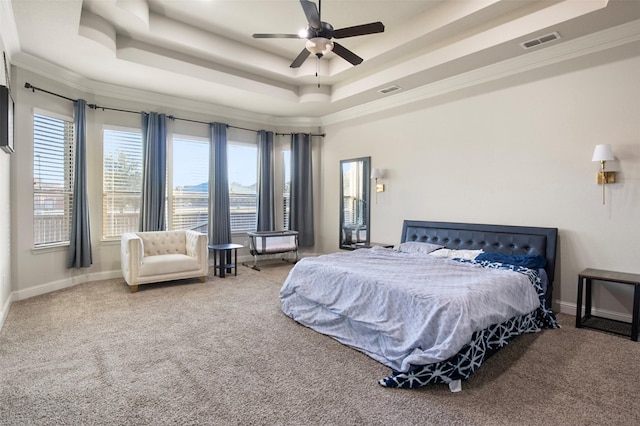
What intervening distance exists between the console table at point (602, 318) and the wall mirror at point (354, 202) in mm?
3306

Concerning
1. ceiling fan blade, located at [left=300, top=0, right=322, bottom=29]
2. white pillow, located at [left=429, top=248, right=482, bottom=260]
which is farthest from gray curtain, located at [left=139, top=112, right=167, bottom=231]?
white pillow, located at [left=429, top=248, right=482, bottom=260]

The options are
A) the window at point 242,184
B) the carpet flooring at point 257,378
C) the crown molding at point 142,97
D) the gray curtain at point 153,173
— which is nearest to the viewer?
the carpet flooring at point 257,378

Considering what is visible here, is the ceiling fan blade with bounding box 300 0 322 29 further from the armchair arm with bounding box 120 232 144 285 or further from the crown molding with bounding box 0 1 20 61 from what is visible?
the armchair arm with bounding box 120 232 144 285

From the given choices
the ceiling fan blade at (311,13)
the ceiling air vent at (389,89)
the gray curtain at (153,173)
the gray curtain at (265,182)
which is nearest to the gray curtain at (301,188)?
the gray curtain at (265,182)

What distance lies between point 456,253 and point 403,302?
2038mm

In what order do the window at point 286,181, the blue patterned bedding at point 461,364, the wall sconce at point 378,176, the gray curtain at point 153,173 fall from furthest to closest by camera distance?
the window at point 286,181 → the wall sconce at point 378,176 → the gray curtain at point 153,173 → the blue patterned bedding at point 461,364

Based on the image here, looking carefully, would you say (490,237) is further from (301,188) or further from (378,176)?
(301,188)

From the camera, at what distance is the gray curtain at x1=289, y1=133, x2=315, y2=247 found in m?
7.25

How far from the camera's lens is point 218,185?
6.46m

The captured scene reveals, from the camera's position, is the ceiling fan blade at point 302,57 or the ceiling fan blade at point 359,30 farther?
the ceiling fan blade at point 302,57

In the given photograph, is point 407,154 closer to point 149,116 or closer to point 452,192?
point 452,192

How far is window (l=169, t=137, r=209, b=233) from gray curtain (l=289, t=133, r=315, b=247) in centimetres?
176

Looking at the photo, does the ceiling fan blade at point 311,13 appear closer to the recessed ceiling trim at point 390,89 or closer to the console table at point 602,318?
the recessed ceiling trim at point 390,89

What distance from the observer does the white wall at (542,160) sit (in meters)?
3.59
